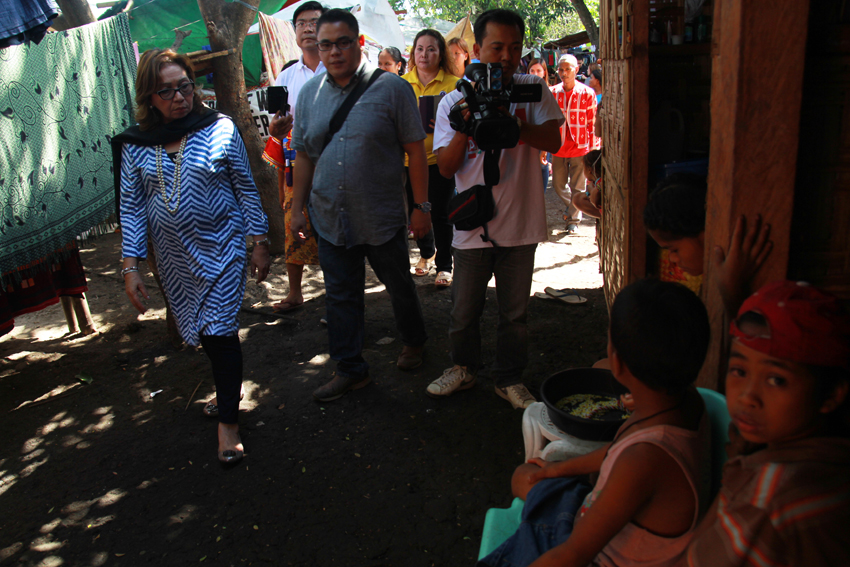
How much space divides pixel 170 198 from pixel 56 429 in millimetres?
1777

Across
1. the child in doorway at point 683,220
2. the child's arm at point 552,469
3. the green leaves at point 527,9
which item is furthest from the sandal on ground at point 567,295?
the green leaves at point 527,9

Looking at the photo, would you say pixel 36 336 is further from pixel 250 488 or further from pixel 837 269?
pixel 837 269

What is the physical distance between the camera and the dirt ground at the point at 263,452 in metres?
2.44

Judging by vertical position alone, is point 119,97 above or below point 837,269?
above

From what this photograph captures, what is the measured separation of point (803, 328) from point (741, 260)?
0.51 meters

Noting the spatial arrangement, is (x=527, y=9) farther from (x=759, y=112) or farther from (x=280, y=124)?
(x=759, y=112)

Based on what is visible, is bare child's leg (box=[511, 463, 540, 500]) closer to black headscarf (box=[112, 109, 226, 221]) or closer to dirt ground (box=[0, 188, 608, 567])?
dirt ground (box=[0, 188, 608, 567])

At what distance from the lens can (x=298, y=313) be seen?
5.01 metres

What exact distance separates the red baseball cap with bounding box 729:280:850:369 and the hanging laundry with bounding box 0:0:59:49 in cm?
405

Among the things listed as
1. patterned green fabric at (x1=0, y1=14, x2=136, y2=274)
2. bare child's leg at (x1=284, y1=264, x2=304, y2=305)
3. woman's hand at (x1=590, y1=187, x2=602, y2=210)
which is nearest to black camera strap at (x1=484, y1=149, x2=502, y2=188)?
woman's hand at (x1=590, y1=187, x2=602, y2=210)

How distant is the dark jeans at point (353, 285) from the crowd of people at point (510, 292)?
0.01m

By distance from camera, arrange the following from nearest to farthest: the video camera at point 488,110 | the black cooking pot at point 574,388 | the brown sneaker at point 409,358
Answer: the black cooking pot at point 574,388, the video camera at point 488,110, the brown sneaker at point 409,358

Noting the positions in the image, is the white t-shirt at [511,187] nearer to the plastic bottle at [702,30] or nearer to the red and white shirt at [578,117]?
the plastic bottle at [702,30]

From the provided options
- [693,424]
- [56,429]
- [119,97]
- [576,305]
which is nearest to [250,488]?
[56,429]
